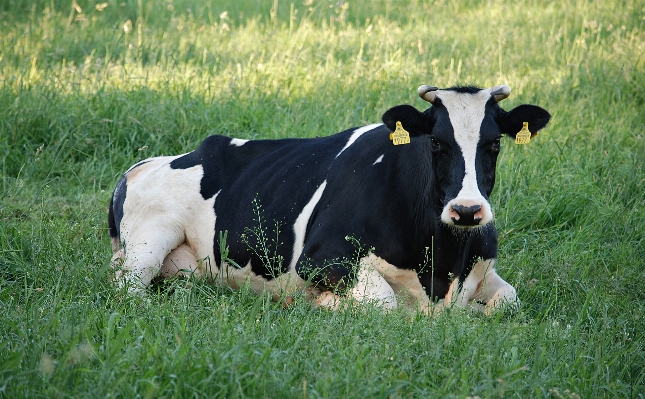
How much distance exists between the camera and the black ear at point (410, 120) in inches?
187

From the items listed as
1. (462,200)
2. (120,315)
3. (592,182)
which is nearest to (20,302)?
(120,315)

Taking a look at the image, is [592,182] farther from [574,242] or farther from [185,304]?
[185,304]

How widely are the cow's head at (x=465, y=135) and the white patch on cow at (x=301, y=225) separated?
0.81 meters

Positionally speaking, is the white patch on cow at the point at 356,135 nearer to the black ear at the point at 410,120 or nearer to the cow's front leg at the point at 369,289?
the black ear at the point at 410,120

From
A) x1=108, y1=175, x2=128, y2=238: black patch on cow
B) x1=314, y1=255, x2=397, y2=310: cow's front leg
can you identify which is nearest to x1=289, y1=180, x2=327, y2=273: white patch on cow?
x1=314, y1=255, x2=397, y2=310: cow's front leg

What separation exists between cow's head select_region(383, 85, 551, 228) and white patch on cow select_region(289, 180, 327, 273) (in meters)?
0.81

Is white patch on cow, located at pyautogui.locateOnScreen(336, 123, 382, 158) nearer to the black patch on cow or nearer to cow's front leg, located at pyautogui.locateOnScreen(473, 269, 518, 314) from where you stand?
cow's front leg, located at pyautogui.locateOnScreen(473, 269, 518, 314)

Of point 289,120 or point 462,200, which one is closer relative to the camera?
point 462,200

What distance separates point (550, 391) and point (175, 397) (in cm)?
159

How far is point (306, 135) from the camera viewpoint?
7.61 m

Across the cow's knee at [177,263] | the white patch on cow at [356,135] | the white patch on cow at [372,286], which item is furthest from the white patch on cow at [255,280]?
the white patch on cow at [356,135]

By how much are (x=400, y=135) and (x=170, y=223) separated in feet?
6.11

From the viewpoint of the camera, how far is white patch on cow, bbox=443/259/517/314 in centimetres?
495

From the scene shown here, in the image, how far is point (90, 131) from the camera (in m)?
7.65
